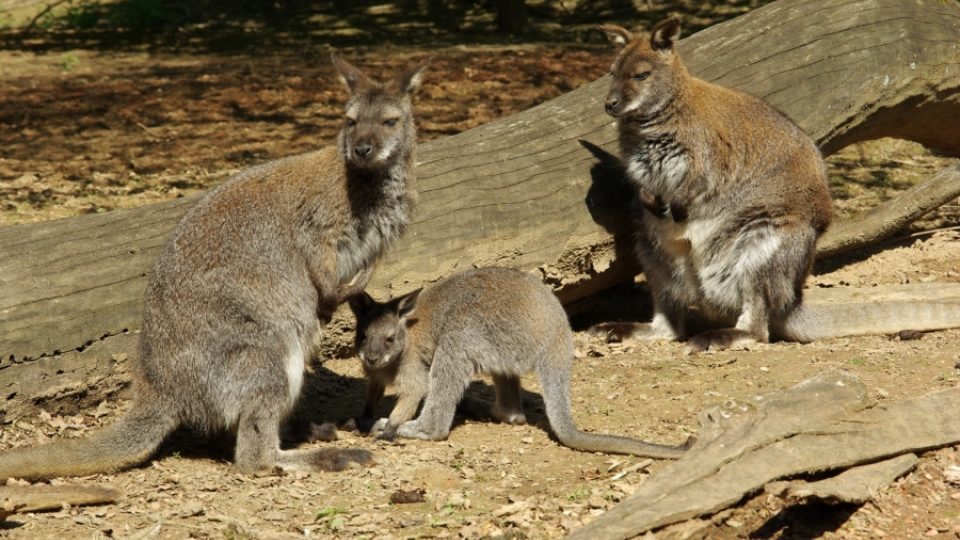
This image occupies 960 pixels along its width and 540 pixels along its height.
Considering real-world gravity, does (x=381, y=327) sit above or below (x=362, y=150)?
below

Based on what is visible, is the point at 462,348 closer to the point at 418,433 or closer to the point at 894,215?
the point at 418,433

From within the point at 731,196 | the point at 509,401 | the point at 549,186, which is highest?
the point at 549,186

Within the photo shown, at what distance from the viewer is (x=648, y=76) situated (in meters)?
7.15

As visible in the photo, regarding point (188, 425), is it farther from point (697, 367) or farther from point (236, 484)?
point (697, 367)

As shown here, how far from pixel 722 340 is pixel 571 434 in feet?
6.43

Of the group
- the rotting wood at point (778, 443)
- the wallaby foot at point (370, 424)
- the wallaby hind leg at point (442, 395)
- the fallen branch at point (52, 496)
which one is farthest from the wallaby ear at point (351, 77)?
the rotting wood at point (778, 443)

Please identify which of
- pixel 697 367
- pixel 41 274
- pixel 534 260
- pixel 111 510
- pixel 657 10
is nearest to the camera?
pixel 111 510

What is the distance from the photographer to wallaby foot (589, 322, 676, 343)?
7.67m

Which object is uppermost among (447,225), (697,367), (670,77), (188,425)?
(670,77)

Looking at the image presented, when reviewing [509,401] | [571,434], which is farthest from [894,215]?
[571,434]

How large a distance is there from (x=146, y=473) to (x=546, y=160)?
11.6 ft

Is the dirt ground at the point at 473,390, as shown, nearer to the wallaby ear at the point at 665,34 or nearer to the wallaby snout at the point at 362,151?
the wallaby snout at the point at 362,151

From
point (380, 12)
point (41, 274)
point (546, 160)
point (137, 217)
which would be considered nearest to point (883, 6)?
point (546, 160)

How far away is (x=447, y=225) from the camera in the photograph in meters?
7.13
